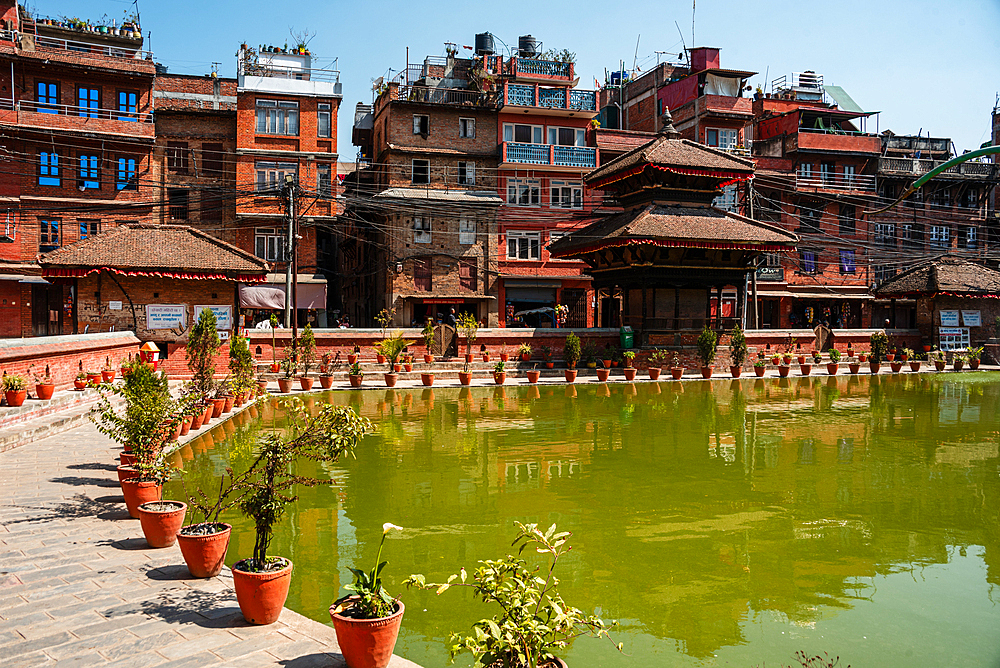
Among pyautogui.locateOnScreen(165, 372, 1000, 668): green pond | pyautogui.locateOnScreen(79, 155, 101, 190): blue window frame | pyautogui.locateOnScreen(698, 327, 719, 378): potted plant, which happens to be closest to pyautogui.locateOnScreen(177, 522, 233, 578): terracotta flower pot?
pyautogui.locateOnScreen(165, 372, 1000, 668): green pond

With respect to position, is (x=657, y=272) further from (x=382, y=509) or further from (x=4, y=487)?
(x=4, y=487)

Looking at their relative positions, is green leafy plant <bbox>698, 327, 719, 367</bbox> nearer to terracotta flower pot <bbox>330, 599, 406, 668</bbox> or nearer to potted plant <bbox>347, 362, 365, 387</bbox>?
potted plant <bbox>347, 362, 365, 387</bbox>

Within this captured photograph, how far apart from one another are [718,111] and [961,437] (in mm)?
36803

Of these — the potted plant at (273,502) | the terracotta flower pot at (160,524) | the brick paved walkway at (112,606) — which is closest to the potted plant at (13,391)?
the brick paved walkway at (112,606)

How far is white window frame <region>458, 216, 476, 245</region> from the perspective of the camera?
138 ft

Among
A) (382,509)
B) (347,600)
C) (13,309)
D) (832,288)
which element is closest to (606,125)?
(832,288)

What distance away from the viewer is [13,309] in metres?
36.5

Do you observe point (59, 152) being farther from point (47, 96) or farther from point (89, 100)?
point (89, 100)

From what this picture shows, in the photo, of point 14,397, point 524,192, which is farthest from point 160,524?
point 524,192

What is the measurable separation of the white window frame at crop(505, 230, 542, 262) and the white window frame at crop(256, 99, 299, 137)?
13.5 meters

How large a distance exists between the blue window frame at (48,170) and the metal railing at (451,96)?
60.9 ft

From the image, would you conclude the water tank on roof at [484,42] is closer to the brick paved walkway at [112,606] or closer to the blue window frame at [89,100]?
the blue window frame at [89,100]

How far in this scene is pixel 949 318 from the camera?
128 feet

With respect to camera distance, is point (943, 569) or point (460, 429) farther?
point (460, 429)
